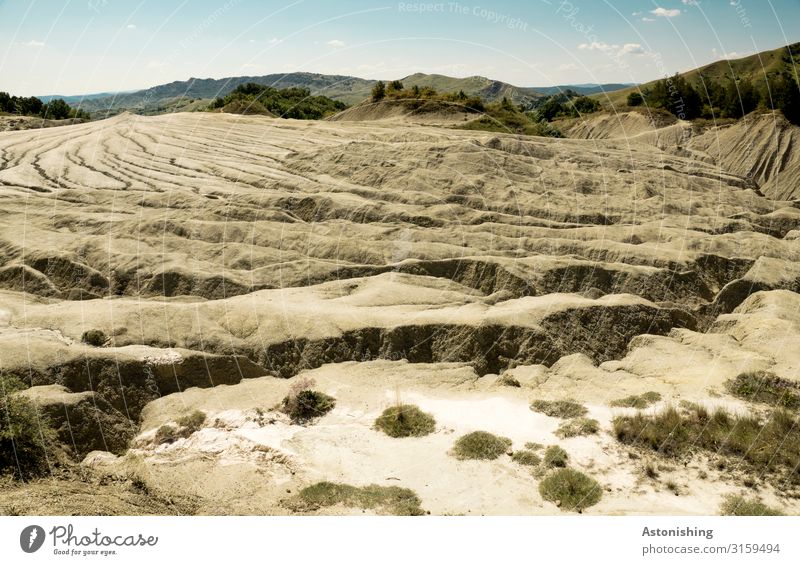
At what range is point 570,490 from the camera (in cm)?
1631

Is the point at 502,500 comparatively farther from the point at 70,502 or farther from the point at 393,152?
the point at 393,152

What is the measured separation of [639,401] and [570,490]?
6.08m

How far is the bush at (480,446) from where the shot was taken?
1812 centimetres

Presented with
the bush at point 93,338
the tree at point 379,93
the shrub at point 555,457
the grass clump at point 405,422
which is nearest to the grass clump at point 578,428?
the shrub at point 555,457

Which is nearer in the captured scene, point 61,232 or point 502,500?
point 502,500

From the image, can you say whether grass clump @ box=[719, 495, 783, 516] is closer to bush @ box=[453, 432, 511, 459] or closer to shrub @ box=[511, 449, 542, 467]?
shrub @ box=[511, 449, 542, 467]

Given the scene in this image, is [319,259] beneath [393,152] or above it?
beneath

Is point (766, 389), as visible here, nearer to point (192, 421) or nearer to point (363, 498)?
point (363, 498)

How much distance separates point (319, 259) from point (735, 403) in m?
23.2

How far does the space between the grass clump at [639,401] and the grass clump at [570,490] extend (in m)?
4.82

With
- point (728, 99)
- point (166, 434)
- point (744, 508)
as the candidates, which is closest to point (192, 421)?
point (166, 434)

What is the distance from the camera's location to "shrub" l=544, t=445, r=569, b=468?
17.6 metres

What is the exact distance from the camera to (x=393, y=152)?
54625 millimetres

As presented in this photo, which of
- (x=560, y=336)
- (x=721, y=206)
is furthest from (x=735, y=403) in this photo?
(x=721, y=206)
